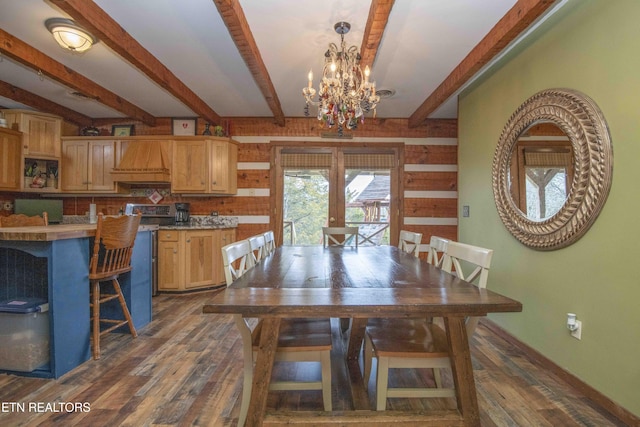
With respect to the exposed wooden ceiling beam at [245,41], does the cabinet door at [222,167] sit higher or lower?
lower

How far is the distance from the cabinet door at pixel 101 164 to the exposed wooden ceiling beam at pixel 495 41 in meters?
4.23

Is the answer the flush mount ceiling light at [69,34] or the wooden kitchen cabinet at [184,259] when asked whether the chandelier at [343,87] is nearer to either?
the flush mount ceiling light at [69,34]

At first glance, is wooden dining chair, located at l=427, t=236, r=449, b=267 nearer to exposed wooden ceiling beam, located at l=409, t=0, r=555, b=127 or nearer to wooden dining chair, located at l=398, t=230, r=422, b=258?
wooden dining chair, located at l=398, t=230, r=422, b=258

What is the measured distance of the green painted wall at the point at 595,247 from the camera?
158cm

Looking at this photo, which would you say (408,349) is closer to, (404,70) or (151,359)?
(151,359)

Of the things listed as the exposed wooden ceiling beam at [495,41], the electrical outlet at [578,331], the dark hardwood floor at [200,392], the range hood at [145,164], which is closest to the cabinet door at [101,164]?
the range hood at [145,164]

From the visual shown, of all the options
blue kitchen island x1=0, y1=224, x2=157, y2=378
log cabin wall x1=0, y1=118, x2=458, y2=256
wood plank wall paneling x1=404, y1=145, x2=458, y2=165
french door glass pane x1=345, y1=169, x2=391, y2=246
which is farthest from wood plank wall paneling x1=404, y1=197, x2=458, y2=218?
blue kitchen island x1=0, y1=224, x2=157, y2=378

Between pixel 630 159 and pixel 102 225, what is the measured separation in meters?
3.19

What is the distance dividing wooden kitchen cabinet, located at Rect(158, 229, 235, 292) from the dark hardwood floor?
142 centimetres

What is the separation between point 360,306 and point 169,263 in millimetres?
3433

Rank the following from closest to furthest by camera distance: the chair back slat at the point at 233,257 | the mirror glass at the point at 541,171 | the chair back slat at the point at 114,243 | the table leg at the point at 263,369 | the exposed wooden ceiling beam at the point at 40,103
A: the table leg at the point at 263,369, the chair back slat at the point at 233,257, the mirror glass at the point at 541,171, the chair back slat at the point at 114,243, the exposed wooden ceiling beam at the point at 40,103

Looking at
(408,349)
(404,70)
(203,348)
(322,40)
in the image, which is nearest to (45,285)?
(203,348)

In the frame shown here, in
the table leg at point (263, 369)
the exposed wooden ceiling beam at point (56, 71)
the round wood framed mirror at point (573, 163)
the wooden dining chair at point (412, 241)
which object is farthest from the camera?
the wooden dining chair at point (412, 241)

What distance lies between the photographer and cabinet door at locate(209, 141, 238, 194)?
4.12 meters
